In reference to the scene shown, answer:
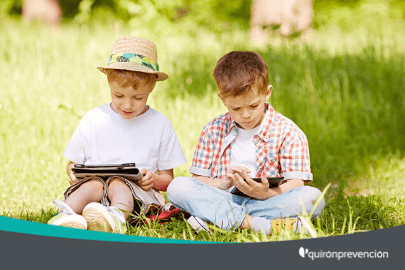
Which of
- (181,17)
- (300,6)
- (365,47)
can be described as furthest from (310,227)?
(181,17)

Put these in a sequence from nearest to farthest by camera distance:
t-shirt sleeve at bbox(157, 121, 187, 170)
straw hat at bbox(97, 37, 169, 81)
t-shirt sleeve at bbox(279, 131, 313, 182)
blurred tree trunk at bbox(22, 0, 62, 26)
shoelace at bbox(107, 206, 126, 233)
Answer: shoelace at bbox(107, 206, 126, 233)
t-shirt sleeve at bbox(279, 131, 313, 182)
straw hat at bbox(97, 37, 169, 81)
t-shirt sleeve at bbox(157, 121, 187, 170)
blurred tree trunk at bbox(22, 0, 62, 26)

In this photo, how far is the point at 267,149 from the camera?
130 inches

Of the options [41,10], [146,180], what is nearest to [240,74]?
[146,180]

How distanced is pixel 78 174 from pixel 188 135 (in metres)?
2.30

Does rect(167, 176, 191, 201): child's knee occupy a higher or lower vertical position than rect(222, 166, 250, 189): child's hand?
lower

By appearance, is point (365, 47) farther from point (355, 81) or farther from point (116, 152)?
point (116, 152)

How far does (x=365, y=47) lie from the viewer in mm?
6859

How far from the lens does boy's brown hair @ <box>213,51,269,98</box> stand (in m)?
3.07

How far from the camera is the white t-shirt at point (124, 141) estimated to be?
345 cm

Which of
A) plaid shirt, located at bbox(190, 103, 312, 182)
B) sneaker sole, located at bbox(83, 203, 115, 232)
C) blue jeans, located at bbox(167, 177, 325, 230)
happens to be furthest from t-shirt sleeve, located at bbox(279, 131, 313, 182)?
sneaker sole, located at bbox(83, 203, 115, 232)

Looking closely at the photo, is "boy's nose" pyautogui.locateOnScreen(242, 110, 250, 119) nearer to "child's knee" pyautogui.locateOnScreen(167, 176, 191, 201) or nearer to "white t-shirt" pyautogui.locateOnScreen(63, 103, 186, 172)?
"child's knee" pyautogui.locateOnScreen(167, 176, 191, 201)

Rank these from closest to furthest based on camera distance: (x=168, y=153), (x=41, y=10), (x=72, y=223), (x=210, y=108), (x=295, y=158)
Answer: (x=72, y=223)
(x=295, y=158)
(x=168, y=153)
(x=210, y=108)
(x=41, y=10)

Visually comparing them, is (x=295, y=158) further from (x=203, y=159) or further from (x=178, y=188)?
(x=178, y=188)

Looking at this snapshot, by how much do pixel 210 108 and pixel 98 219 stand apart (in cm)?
316
